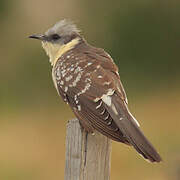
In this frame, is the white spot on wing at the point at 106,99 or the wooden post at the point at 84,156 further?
the white spot on wing at the point at 106,99

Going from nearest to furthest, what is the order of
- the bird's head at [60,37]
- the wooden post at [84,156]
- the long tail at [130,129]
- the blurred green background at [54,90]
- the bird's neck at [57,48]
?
1. the wooden post at [84,156]
2. the long tail at [130,129]
3. the bird's neck at [57,48]
4. the bird's head at [60,37]
5. the blurred green background at [54,90]

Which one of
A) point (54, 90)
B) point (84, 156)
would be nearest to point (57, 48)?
point (84, 156)

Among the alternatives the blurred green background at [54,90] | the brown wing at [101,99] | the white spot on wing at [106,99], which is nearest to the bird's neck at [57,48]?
the brown wing at [101,99]

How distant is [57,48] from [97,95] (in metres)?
1.07

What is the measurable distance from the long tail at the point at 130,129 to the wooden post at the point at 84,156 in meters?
0.17

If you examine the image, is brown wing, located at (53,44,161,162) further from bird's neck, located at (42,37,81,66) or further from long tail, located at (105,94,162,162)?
bird's neck, located at (42,37,81,66)

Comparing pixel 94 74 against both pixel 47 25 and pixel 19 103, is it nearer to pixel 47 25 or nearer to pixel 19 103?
pixel 19 103

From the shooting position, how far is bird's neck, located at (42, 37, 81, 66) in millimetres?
4852

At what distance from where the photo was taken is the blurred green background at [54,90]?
7.12m

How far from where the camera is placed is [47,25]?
374 inches

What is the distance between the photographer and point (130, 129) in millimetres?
3664

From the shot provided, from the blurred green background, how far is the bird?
194 cm

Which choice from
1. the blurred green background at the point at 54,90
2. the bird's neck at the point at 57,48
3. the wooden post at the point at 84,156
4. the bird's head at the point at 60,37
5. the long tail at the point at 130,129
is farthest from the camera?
the blurred green background at the point at 54,90

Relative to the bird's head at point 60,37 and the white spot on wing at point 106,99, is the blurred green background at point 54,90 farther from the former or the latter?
the white spot on wing at point 106,99
